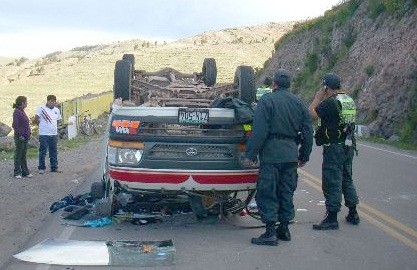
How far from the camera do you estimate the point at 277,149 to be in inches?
295

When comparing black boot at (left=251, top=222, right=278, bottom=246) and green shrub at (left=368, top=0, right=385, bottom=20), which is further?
green shrub at (left=368, top=0, right=385, bottom=20)

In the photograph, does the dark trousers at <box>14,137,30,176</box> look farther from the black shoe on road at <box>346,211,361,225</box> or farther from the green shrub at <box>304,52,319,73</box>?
the green shrub at <box>304,52,319,73</box>

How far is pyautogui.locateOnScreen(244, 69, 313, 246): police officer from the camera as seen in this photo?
24.5 feet

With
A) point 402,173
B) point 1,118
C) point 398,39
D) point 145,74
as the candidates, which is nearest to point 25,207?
point 145,74

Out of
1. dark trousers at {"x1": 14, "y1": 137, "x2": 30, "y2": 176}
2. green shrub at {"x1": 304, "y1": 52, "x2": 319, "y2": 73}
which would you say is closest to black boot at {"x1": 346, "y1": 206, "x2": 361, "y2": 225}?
dark trousers at {"x1": 14, "y1": 137, "x2": 30, "y2": 176}

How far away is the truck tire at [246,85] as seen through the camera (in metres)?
9.10

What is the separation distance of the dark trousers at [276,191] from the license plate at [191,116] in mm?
924

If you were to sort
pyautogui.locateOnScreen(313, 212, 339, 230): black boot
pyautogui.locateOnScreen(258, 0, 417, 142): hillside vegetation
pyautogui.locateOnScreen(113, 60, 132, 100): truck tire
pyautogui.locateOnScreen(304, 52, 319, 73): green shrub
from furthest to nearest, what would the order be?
pyautogui.locateOnScreen(304, 52, 319, 73): green shrub < pyautogui.locateOnScreen(258, 0, 417, 142): hillside vegetation < pyautogui.locateOnScreen(113, 60, 132, 100): truck tire < pyautogui.locateOnScreen(313, 212, 339, 230): black boot

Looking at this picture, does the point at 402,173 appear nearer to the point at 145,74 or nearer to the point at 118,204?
the point at 145,74

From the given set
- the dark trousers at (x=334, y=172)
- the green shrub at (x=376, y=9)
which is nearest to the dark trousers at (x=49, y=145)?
the dark trousers at (x=334, y=172)

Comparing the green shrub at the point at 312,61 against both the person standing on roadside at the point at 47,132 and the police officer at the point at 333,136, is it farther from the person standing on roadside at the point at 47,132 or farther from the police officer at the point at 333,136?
the police officer at the point at 333,136

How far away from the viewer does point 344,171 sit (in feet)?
28.0

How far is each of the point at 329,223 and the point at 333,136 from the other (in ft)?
3.54

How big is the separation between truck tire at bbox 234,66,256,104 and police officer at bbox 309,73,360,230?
1.10 metres
